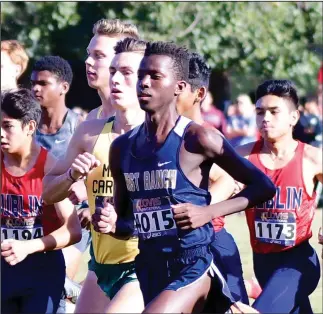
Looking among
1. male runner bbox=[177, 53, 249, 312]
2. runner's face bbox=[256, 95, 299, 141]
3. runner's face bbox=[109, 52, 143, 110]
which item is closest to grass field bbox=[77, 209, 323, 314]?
runner's face bbox=[256, 95, 299, 141]

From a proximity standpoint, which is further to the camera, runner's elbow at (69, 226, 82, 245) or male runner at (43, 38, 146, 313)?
runner's elbow at (69, 226, 82, 245)

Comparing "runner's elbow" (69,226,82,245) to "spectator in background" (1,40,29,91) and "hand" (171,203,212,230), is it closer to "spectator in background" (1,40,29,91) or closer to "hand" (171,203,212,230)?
"hand" (171,203,212,230)

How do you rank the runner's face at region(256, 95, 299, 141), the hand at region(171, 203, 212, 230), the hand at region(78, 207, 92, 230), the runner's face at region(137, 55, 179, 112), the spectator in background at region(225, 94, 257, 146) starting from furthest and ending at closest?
the spectator in background at region(225, 94, 257, 146) < the runner's face at region(256, 95, 299, 141) < the hand at region(78, 207, 92, 230) < the runner's face at region(137, 55, 179, 112) < the hand at region(171, 203, 212, 230)

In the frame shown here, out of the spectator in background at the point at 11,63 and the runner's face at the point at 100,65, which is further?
the spectator in background at the point at 11,63

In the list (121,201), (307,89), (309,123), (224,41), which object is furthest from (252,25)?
(121,201)

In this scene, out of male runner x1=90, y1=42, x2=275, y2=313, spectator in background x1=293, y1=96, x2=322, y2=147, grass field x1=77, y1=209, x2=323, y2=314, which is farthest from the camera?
spectator in background x1=293, y1=96, x2=322, y2=147

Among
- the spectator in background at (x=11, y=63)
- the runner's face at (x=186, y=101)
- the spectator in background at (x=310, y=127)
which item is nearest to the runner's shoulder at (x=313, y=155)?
the runner's face at (x=186, y=101)

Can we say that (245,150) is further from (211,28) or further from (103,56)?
(211,28)

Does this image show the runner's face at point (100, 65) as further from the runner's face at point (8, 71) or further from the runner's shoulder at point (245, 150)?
the runner's face at point (8, 71)

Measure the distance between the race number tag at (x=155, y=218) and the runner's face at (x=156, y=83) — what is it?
0.48 metres

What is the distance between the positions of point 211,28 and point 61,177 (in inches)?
632

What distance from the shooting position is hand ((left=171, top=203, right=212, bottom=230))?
18.0 feet

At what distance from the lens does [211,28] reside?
2212cm

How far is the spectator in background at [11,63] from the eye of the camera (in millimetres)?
9102
